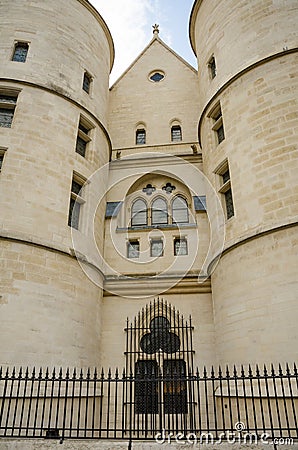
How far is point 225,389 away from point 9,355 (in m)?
4.77

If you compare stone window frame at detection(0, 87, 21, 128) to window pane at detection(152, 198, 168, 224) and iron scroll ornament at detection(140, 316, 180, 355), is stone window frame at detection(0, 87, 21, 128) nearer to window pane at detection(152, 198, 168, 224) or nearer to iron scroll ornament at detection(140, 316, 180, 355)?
window pane at detection(152, 198, 168, 224)

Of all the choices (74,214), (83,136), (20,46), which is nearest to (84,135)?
(83,136)

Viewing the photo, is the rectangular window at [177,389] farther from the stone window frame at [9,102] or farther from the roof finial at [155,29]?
the roof finial at [155,29]

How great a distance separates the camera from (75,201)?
37.2ft

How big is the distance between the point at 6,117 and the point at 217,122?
6.21 m

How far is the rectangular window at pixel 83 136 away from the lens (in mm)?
12180

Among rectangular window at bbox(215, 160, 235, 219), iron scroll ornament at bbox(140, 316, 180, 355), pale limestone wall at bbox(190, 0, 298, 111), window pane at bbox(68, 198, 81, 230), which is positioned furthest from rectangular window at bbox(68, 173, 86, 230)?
pale limestone wall at bbox(190, 0, 298, 111)

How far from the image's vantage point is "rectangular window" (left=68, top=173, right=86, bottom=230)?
11.0 metres

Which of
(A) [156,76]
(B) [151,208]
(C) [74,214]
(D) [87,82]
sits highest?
(A) [156,76]

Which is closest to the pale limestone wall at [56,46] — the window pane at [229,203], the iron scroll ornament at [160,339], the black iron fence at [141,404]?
the window pane at [229,203]

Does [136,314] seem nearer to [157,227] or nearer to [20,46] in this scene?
[157,227]

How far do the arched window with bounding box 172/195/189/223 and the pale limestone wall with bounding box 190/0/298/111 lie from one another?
3446 mm

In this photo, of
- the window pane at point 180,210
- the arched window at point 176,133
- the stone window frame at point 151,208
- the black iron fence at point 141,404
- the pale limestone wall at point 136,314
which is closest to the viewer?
the black iron fence at point 141,404

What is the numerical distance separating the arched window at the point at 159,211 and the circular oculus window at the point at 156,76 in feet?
20.3
